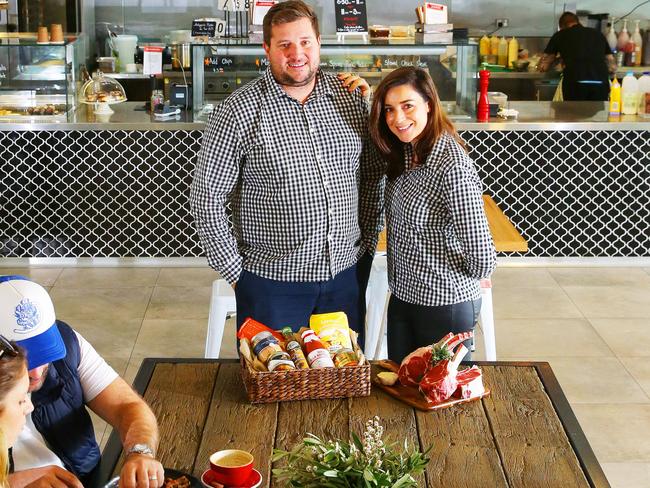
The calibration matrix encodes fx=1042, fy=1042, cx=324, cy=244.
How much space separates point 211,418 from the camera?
2748 mm

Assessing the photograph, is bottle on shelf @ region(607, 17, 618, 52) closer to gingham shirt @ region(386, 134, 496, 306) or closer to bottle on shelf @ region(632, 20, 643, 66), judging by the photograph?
bottle on shelf @ region(632, 20, 643, 66)

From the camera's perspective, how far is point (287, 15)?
3396 millimetres

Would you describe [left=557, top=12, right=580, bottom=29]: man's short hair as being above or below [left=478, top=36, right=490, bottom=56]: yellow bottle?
above

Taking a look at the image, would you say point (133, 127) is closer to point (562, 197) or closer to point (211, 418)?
point (562, 197)

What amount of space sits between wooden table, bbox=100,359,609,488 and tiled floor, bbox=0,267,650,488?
1.43m

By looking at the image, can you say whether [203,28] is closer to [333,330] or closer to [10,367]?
[333,330]

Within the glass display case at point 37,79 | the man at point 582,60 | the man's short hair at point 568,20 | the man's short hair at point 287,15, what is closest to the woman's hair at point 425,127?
the man's short hair at point 287,15

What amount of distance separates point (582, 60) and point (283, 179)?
225 inches

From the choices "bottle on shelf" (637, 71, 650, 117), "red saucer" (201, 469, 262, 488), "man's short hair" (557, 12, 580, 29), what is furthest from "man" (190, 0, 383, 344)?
"man's short hair" (557, 12, 580, 29)

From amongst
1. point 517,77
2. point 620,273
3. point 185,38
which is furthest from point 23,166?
point 517,77

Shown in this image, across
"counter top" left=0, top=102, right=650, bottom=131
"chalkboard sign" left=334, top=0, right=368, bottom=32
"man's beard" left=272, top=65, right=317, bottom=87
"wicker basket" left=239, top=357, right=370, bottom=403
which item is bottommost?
"wicker basket" left=239, top=357, right=370, bottom=403

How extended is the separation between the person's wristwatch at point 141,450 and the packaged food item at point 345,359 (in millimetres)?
594

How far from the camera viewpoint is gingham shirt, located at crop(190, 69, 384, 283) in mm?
3482

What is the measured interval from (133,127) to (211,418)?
3.86m
